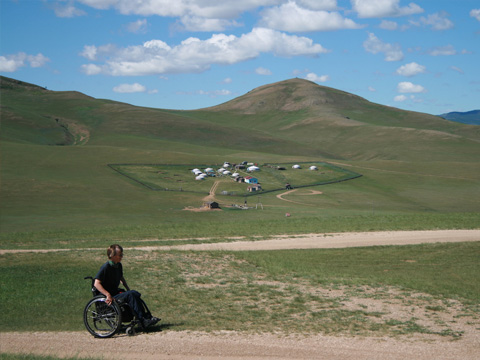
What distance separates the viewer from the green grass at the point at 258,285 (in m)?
17.3

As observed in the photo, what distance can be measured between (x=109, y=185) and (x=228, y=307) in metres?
87.0

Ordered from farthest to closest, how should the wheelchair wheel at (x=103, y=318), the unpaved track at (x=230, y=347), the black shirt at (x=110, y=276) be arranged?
the black shirt at (x=110, y=276)
the wheelchair wheel at (x=103, y=318)
the unpaved track at (x=230, y=347)

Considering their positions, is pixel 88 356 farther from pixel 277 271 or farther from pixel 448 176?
pixel 448 176

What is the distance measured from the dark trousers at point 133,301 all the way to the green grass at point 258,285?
3.73 ft

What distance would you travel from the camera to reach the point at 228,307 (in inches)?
751

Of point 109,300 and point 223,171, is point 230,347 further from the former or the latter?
point 223,171

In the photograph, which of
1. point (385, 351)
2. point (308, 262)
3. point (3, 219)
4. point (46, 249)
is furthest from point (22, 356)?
point (3, 219)

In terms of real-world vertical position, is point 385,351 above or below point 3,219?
above

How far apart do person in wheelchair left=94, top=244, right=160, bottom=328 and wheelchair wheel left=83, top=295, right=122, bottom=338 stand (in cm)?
29

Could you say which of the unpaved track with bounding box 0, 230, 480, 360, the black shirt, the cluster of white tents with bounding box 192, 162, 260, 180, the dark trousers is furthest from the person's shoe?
the cluster of white tents with bounding box 192, 162, 260, 180

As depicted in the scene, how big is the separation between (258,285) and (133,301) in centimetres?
811

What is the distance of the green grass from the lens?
17344 millimetres

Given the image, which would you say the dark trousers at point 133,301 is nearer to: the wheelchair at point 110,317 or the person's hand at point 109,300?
the wheelchair at point 110,317

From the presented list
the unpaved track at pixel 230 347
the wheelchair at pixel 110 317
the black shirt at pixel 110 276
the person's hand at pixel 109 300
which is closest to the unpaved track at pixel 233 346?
the unpaved track at pixel 230 347
